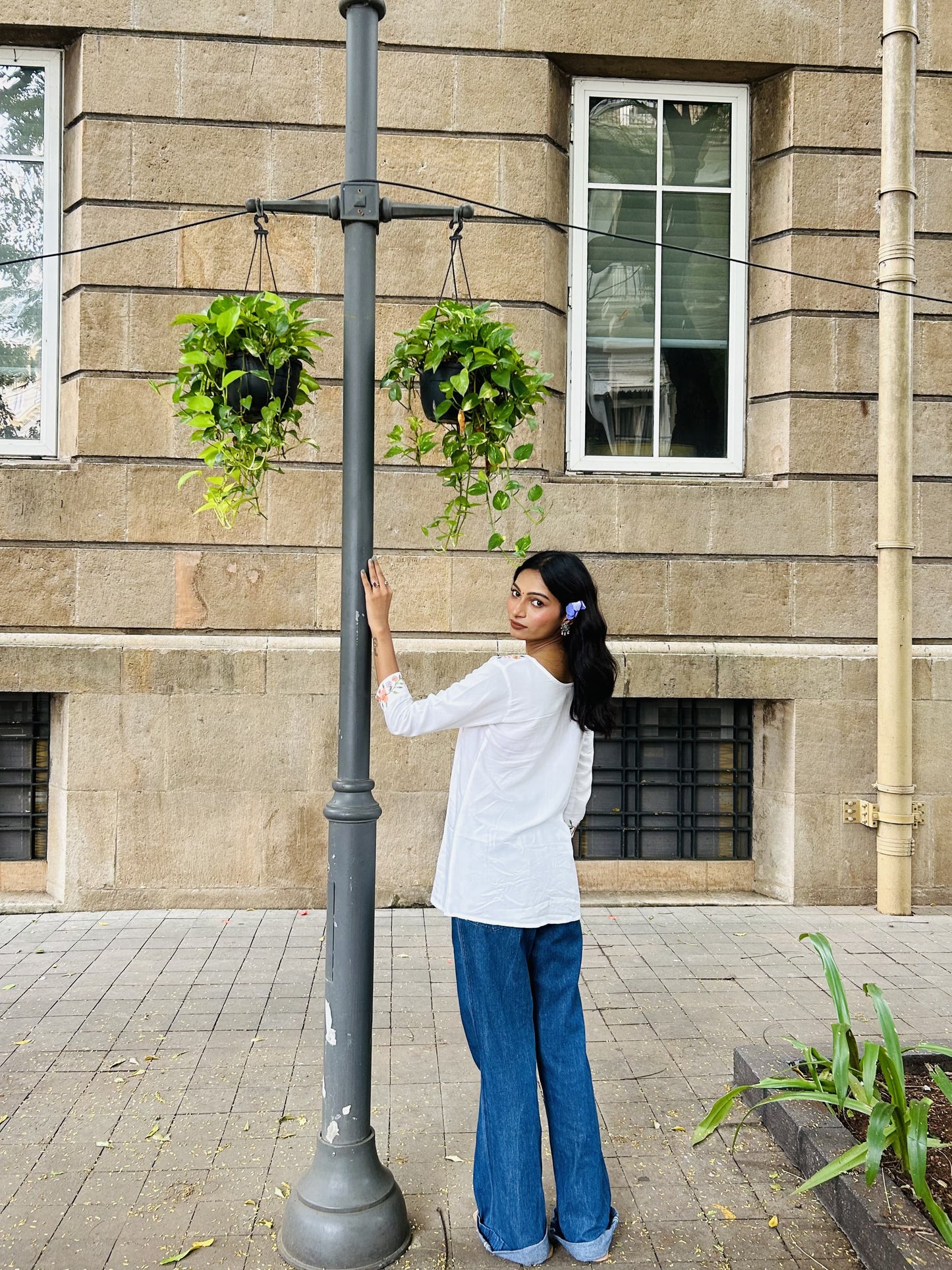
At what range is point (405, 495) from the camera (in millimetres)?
7031

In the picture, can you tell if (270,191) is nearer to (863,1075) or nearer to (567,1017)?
(567,1017)

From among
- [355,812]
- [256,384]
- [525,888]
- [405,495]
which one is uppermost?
[405,495]

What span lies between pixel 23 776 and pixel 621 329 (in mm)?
5427

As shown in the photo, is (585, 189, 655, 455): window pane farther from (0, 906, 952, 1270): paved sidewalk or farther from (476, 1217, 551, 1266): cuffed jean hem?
(476, 1217, 551, 1266): cuffed jean hem

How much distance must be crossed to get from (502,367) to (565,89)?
5.23 meters

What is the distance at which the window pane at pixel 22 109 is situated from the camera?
23.9 ft

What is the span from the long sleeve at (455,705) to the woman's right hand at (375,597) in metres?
0.19

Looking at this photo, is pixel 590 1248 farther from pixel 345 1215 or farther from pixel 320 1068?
pixel 320 1068

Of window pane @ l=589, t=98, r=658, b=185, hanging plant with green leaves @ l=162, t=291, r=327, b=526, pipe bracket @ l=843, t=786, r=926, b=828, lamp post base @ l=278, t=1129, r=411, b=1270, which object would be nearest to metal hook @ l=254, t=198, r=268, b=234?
hanging plant with green leaves @ l=162, t=291, r=327, b=526

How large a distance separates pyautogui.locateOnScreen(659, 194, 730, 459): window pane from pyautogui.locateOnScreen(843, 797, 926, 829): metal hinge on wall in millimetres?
2732

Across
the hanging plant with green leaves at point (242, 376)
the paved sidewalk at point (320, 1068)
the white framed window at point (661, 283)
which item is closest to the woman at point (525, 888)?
the paved sidewalk at point (320, 1068)

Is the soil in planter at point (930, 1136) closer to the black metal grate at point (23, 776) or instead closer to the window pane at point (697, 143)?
the black metal grate at point (23, 776)

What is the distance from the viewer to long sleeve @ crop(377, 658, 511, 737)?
3.08 metres

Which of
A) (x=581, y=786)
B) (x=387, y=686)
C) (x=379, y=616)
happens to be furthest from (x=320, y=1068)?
(x=379, y=616)
